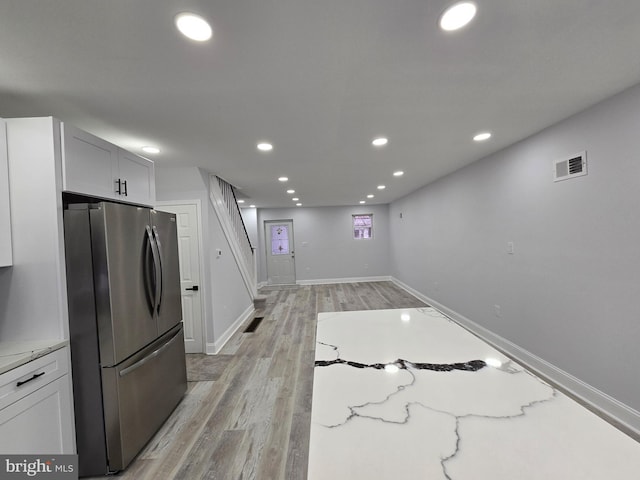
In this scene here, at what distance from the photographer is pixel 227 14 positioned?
1104 millimetres

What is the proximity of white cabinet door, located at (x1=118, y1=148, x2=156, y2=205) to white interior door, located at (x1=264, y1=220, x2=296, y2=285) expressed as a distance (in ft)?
18.4

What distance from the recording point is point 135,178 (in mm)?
2275

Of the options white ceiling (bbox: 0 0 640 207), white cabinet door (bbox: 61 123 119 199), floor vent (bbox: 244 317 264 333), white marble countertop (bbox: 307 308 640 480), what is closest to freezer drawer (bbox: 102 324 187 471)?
white cabinet door (bbox: 61 123 119 199)

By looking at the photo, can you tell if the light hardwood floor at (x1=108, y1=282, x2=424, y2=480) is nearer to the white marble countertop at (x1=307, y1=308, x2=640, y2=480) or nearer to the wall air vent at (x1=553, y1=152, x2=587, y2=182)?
the white marble countertop at (x1=307, y1=308, x2=640, y2=480)

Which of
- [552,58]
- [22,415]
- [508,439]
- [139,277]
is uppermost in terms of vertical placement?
[552,58]

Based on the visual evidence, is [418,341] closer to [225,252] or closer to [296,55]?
[296,55]

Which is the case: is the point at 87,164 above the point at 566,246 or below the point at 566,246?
above

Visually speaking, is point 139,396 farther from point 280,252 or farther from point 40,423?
point 280,252

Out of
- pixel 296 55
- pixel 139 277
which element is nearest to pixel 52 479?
pixel 139 277

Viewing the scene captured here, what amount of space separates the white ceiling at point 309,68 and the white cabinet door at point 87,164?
0.78 ft

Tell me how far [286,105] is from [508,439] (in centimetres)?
203

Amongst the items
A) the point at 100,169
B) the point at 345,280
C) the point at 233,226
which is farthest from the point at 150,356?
the point at 345,280

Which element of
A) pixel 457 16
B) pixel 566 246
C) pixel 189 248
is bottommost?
pixel 566 246

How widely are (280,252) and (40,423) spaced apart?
6.80 metres
